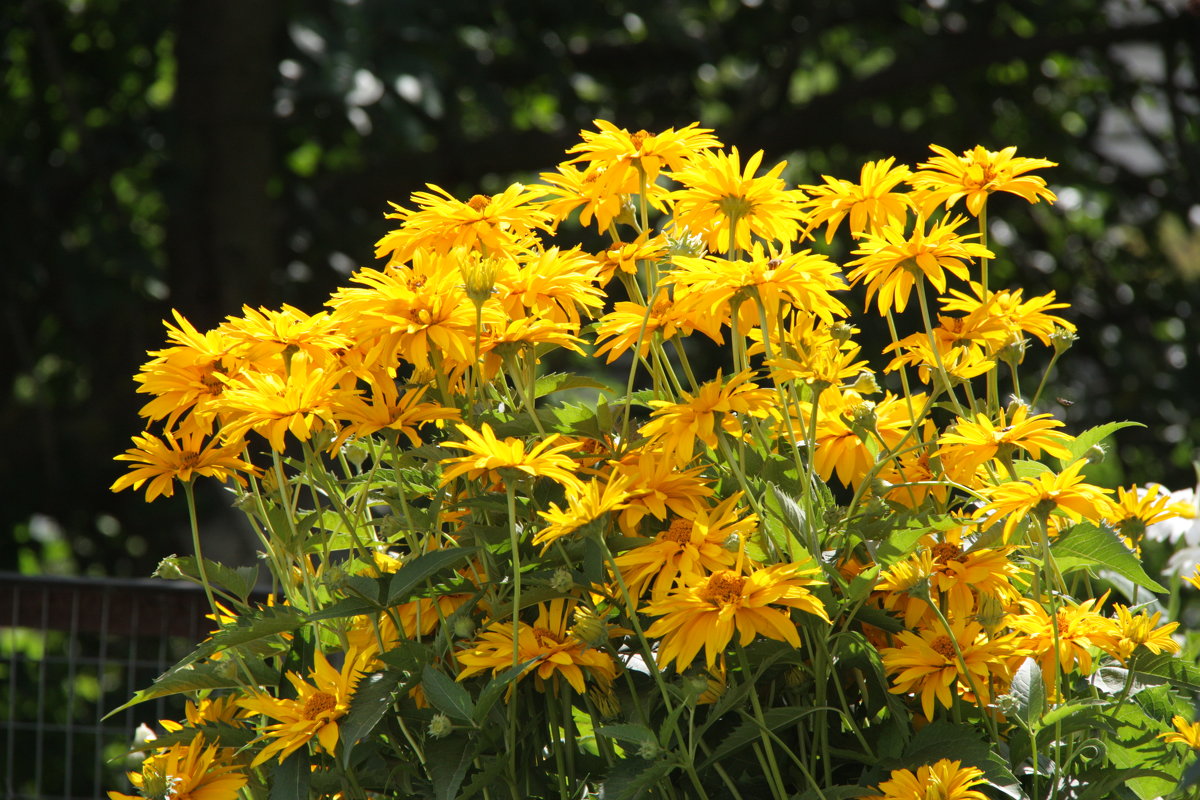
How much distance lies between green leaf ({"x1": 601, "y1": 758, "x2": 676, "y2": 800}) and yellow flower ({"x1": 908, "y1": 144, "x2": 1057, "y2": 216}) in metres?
0.31

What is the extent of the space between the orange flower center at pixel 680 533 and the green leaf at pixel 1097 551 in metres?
0.18

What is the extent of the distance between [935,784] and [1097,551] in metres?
0.14

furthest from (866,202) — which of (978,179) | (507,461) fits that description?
(507,461)

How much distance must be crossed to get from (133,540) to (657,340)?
1.88 meters

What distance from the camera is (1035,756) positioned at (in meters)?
0.54

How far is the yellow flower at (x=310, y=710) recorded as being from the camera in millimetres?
562

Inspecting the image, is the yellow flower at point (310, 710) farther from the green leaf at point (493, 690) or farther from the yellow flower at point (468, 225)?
the yellow flower at point (468, 225)

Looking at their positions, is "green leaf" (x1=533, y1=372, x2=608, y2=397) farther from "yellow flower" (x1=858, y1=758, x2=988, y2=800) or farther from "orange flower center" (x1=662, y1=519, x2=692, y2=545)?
"yellow flower" (x1=858, y1=758, x2=988, y2=800)

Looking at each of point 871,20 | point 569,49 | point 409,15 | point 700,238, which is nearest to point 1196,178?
point 871,20

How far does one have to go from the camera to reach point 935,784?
517 millimetres

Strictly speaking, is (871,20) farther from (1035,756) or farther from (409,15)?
(1035,756)

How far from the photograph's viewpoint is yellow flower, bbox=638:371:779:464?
0.54m

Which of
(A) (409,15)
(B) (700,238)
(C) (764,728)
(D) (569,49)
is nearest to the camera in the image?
(C) (764,728)

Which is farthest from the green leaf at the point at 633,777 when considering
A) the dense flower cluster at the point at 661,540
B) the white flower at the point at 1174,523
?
the white flower at the point at 1174,523
